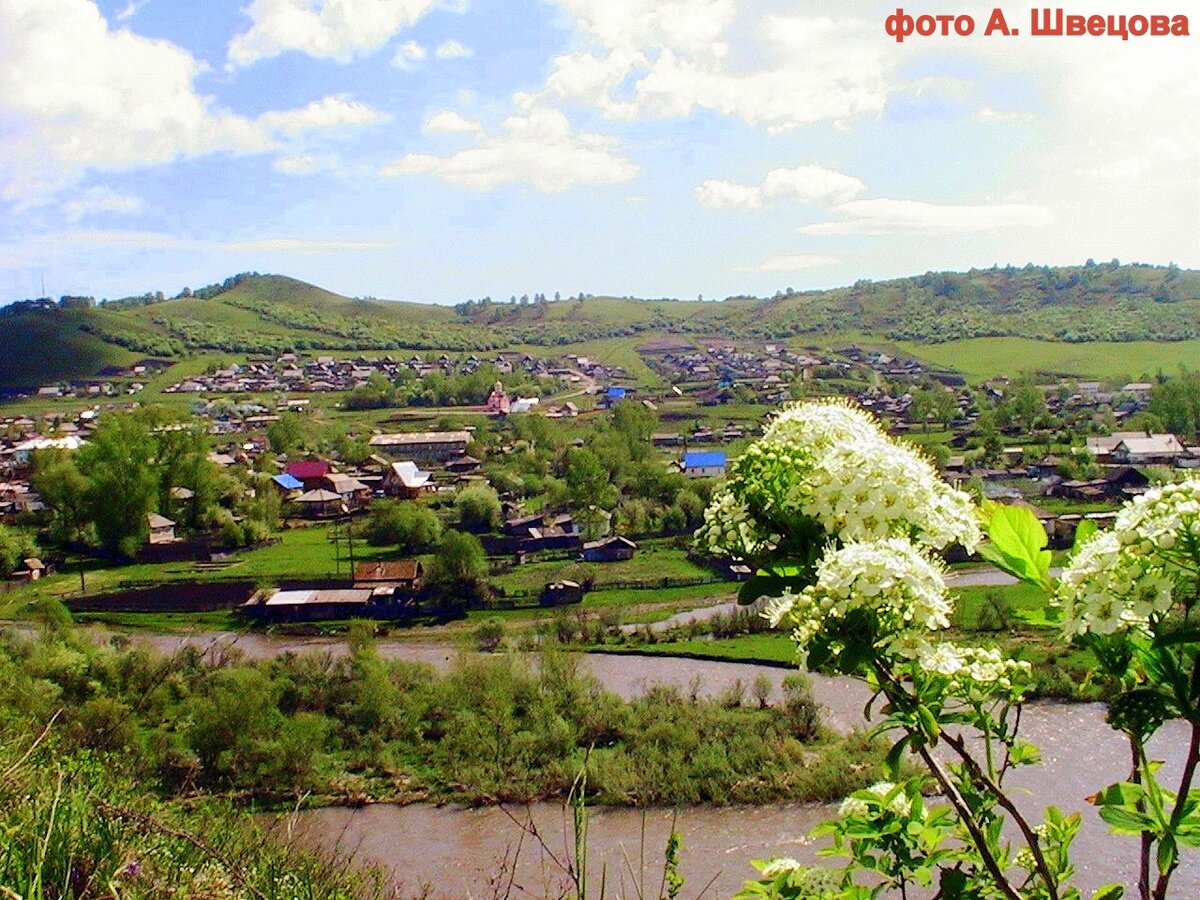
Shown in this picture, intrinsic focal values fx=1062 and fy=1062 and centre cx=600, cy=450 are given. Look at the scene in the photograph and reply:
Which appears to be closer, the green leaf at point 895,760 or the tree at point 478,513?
the green leaf at point 895,760

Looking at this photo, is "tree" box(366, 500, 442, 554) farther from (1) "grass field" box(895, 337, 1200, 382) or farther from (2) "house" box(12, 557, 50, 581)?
(1) "grass field" box(895, 337, 1200, 382)

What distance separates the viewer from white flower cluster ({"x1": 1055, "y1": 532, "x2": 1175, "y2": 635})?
160cm

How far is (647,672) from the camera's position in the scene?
1978cm

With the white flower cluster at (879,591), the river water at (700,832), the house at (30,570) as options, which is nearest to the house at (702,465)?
the house at (30,570)

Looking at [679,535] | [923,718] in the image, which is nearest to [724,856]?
[923,718]

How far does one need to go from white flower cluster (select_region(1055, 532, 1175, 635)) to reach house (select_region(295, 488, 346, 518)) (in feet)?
119

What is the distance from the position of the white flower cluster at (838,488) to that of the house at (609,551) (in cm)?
2728

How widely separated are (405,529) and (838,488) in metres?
30.2

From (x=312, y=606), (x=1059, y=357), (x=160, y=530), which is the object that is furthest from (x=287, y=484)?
(x=1059, y=357)

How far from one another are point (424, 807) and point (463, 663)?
4.73m

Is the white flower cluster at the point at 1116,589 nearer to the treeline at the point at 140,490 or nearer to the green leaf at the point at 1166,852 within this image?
the green leaf at the point at 1166,852

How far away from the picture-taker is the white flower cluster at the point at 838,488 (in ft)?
6.29

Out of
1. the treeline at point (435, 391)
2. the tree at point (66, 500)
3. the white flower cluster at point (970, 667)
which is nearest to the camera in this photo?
the white flower cluster at point (970, 667)

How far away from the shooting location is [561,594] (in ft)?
84.4
